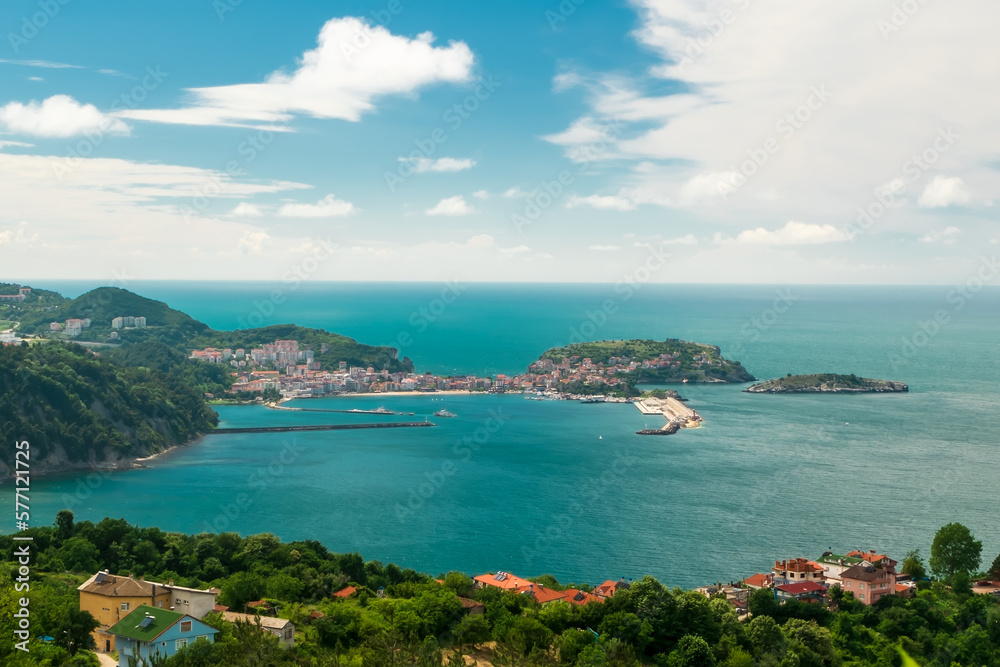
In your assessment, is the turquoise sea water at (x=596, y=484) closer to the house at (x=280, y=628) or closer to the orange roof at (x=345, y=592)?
the orange roof at (x=345, y=592)

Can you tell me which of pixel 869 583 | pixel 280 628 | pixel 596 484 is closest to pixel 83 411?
pixel 596 484

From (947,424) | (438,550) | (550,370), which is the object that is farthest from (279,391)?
(947,424)

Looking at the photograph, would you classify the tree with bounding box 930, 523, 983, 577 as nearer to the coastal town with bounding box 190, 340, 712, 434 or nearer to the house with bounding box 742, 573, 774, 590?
the house with bounding box 742, 573, 774, 590

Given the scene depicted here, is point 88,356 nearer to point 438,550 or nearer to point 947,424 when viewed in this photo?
point 438,550

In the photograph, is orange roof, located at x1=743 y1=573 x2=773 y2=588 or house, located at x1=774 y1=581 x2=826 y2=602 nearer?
house, located at x1=774 y1=581 x2=826 y2=602

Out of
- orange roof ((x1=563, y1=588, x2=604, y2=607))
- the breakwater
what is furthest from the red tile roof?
the breakwater

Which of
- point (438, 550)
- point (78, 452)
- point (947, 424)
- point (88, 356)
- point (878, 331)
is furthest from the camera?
point (878, 331)
